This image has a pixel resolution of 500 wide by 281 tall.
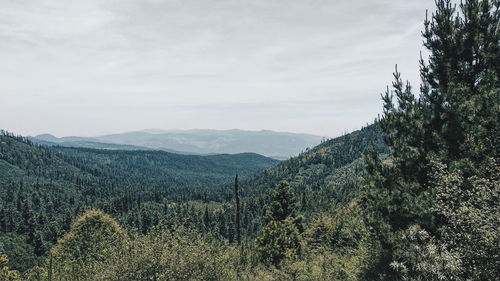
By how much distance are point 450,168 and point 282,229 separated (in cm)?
3758

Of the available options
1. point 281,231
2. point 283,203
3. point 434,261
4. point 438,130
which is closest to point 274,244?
point 281,231

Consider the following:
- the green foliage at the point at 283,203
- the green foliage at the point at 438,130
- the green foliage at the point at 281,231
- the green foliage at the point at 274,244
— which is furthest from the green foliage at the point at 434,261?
the green foliage at the point at 283,203

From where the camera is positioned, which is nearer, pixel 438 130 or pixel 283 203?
pixel 438 130

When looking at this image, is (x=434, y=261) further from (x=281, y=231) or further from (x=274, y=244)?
(x=281, y=231)

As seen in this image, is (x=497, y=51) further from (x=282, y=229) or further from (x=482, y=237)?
(x=282, y=229)

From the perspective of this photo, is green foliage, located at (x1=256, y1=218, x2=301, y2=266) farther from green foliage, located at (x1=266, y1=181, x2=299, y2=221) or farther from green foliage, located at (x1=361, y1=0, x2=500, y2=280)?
green foliage, located at (x1=361, y1=0, x2=500, y2=280)

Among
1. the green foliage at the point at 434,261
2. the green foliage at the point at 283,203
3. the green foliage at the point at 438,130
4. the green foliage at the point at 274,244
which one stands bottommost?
the green foliage at the point at 274,244

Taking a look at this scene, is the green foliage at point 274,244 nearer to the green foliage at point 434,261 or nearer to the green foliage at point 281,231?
the green foliage at point 281,231

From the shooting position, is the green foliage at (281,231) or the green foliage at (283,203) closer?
the green foliage at (281,231)

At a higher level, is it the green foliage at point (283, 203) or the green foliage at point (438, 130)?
the green foliage at point (438, 130)

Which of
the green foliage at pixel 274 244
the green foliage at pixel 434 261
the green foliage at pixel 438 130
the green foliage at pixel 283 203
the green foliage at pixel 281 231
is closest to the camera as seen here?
the green foliage at pixel 434 261

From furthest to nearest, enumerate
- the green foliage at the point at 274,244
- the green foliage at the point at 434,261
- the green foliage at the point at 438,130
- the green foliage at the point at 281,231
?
the green foliage at the point at 281,231
the green foliage at the point at 274,244
the green foliage at the point at 438,130
the green foliage at the point at 434,261

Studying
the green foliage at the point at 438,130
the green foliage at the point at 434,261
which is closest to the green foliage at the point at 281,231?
the green foliage at the point at 438,130

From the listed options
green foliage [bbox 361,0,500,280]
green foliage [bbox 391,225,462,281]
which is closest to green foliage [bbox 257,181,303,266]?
green foliage [bbox 361,0,500,280]
